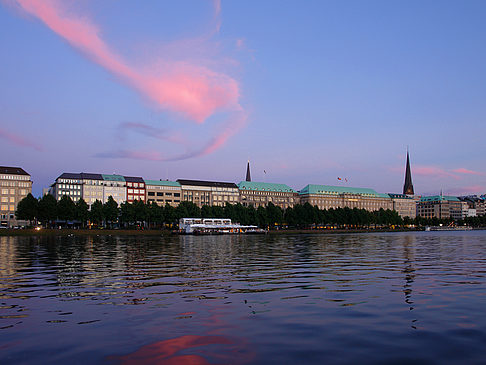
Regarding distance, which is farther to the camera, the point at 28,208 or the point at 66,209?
the point at 66,209

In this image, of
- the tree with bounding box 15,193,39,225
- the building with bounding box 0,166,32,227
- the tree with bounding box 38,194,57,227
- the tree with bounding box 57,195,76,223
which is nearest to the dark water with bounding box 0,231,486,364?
the tree with bounding box 38,194,57,227

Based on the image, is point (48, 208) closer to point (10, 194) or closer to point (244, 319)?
point (10, 194)

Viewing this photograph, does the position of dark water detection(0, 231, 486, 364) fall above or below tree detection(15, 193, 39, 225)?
below

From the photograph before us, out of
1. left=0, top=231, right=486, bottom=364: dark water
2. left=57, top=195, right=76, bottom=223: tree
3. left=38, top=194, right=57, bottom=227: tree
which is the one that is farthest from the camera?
left=57, top=195, right=76, bottom=223: tree

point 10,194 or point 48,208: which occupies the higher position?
point 10,194

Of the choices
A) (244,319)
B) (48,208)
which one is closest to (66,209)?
(48,208)

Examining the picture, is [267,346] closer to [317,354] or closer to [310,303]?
[317,354]

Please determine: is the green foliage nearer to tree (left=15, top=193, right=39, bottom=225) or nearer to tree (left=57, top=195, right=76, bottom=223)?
tree (left=15, top=193, right=39, bottom=225)

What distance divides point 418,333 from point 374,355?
3.19 metres

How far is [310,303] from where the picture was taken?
67.4 feet

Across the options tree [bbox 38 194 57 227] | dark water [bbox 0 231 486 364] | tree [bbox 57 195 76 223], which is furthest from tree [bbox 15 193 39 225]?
dark water [bbox 0 231 486 364]

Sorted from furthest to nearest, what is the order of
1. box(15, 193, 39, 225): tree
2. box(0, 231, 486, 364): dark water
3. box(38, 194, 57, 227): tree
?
1. box(38, 194, 57, 227): tree
2. box(15, 193, 39, 225): tree
3. box(0, 231, 486, 364): dark water

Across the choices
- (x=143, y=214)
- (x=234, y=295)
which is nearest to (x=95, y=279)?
(x=234, y=295)

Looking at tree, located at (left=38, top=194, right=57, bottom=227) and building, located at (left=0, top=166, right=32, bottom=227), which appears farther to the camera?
building, located at (left=0, top=166, right=32, bottom=227)
